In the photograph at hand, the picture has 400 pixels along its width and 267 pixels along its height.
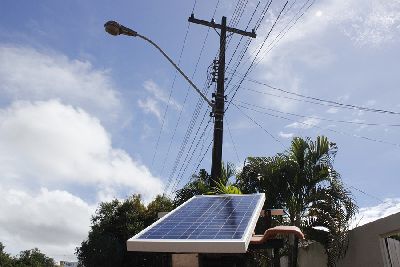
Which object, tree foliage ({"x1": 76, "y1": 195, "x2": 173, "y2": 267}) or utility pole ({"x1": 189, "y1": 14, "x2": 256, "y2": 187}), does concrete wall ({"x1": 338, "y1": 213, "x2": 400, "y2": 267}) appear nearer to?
utility pole ({"x1": 189, "y1": 14, "x2": 256, "y2": 187})

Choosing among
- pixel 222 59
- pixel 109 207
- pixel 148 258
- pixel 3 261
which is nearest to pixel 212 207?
pixel 222 59

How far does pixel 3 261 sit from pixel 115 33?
3507 inches

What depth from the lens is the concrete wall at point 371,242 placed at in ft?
33.3

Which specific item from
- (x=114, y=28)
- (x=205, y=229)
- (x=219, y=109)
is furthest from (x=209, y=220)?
(x=114, y=28)

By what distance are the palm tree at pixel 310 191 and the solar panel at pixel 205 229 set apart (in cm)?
425

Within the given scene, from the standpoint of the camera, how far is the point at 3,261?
86.3 meters

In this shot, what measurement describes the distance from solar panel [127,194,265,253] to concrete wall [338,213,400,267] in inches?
146

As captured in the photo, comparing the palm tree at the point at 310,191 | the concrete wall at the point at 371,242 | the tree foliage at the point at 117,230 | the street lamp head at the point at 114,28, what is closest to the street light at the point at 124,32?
the street lamp head at the point at 114,28

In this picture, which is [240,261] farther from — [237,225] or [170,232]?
[170,232]

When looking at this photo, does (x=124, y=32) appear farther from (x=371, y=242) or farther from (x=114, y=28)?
(x=371, y=242)

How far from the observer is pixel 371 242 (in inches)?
428

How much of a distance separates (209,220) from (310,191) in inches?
265

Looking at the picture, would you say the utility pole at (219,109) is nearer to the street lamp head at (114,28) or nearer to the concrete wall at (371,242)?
the street lamp head at (114,28)

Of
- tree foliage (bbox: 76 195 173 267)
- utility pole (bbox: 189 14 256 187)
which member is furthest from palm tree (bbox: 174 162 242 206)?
tree foliage (bbox: 76 195 173 267)
